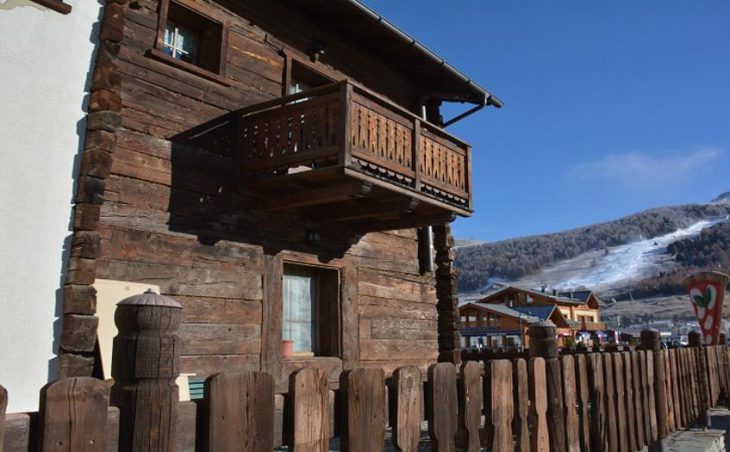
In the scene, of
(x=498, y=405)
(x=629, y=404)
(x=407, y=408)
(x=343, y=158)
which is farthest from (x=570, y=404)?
(x=343, y=158)

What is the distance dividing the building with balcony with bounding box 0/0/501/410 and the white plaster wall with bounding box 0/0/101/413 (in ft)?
0.07

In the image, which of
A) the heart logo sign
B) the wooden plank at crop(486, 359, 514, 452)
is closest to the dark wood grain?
the wooden plank at crop(486, 359, 514, 452)

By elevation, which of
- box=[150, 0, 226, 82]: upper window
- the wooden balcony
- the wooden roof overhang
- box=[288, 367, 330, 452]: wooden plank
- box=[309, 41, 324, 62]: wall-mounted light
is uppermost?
the wooden roof overhang

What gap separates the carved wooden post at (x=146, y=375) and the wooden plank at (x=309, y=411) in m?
0.51

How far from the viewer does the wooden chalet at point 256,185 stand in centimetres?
648

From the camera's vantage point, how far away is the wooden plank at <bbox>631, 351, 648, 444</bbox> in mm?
5434

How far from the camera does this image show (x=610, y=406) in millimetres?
4852

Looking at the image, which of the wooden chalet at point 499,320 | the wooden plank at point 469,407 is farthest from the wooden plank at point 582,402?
the wooden chalet at point 499,320

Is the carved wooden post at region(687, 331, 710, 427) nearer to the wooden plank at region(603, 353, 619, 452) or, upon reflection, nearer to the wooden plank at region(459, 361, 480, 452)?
the wooden plank at region(603, 353, 619, 452)

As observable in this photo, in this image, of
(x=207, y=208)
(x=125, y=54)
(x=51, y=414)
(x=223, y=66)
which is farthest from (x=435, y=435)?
(x=223, y=66)

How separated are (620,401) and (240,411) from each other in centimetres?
405

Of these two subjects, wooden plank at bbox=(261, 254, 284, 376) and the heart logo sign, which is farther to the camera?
the heart logo sign

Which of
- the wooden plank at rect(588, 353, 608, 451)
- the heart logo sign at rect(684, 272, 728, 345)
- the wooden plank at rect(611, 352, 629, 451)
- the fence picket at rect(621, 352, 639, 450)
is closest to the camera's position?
the wooden plank at rect(588, 353, 608, 451)

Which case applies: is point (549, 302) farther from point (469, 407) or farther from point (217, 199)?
point (469, 407)
